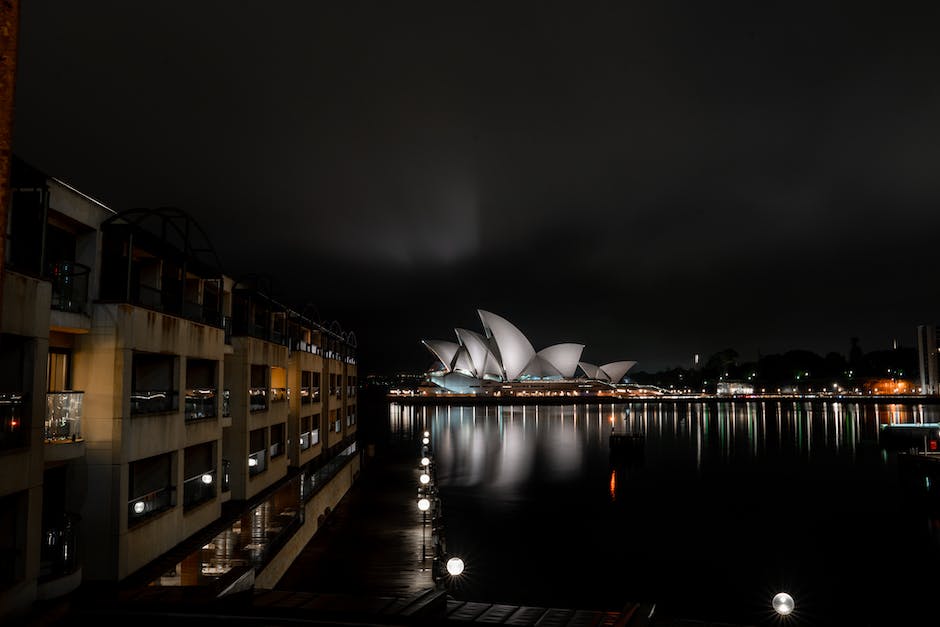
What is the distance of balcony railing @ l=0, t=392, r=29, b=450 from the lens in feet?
24.4

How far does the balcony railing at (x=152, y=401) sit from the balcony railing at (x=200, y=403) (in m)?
1.22

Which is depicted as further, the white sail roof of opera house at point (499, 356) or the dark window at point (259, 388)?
the white sail roof of opera house at point (499, 356)

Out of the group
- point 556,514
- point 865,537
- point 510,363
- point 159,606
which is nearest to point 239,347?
point 159,606

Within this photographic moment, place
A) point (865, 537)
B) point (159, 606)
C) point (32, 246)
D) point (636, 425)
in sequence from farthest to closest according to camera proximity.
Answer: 1. point (636, 425)
2. point (865, 537)
3. point (32, 246)
4. point (159, 606)

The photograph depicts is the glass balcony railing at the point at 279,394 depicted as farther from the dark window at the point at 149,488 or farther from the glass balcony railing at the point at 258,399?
the dark window at the point at 149,488

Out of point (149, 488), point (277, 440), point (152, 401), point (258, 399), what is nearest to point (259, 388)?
point (258, 399)

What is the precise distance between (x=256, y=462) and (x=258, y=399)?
6.20 feet

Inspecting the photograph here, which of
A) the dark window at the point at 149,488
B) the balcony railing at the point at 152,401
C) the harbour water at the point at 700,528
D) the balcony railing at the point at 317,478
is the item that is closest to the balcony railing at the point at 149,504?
the dark window at the point at 149,488

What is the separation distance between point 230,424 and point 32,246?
8022mm

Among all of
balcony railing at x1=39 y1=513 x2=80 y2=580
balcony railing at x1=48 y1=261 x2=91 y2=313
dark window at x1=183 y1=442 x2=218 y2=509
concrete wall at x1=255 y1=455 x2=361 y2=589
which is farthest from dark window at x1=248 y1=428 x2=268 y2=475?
balcony railing at x1=39 y1=513 x2=80 y2=580

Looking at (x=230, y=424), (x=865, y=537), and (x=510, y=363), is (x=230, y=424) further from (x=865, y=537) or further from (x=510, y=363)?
Result: (x=510, y=363)

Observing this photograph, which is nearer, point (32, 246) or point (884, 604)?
point (32, 246)

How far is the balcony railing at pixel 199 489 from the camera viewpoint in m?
12.2

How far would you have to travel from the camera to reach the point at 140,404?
10867 millimetres
